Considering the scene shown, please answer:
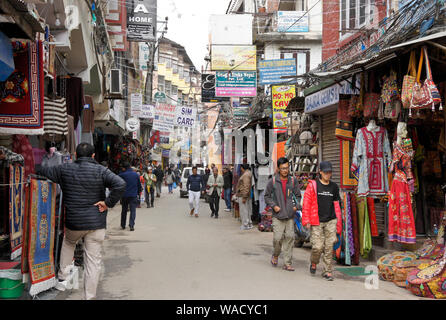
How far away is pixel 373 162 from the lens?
820 centimetres

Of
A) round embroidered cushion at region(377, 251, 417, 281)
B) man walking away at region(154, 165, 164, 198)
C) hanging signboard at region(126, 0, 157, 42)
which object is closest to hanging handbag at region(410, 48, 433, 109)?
round embroidered cushion at region(377, 251, 417, 281)

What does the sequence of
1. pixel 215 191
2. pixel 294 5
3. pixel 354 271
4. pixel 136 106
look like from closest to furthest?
pixel 354 271 < pixel 215 191 < pixel 136 106 < pixel 294 5

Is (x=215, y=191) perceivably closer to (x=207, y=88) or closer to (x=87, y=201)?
(x=207, y=88)

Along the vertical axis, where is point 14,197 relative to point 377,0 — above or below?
below

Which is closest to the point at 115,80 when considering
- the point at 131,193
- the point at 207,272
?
the point at 131,193

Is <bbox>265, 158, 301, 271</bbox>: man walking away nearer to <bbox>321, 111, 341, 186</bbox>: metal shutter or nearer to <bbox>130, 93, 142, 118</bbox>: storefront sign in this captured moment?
<bbox>321, 111, 341, 186</bbox>: metal shutter

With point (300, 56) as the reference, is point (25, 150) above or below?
below

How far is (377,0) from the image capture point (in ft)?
38.9

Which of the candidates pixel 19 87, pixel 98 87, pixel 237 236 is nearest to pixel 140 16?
pixel 98 87

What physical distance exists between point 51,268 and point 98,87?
8.54 m

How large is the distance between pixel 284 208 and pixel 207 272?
1738 mm

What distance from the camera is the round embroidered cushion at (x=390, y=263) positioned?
6992mm

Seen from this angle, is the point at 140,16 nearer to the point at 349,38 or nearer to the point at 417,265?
the point at 349,38

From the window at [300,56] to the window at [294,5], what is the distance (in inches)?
88.3
